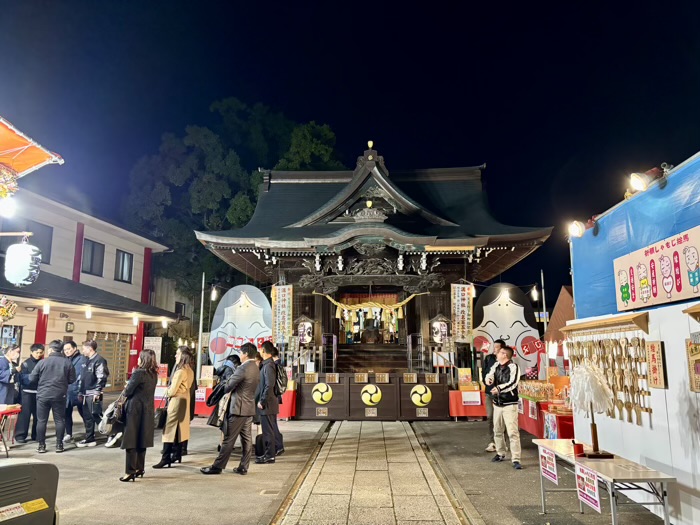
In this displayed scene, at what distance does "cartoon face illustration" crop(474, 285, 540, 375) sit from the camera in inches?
591

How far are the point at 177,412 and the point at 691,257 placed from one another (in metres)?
6.80

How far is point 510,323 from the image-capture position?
600 inches

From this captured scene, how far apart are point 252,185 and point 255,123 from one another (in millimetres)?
5358

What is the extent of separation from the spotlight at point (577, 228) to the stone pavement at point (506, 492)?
350 cm

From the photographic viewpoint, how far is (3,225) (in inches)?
559

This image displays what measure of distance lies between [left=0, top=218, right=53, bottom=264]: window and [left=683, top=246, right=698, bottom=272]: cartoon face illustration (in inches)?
642

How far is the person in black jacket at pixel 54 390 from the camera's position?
809cm

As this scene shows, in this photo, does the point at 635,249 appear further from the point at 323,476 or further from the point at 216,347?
the point at 216,347

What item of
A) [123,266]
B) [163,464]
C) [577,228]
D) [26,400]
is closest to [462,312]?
[577,228]

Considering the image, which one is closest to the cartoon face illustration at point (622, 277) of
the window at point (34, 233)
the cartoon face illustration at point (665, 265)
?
the cartoon face illustration at point (665, 265)

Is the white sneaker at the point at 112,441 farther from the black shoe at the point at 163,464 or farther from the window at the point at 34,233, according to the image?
the window at the point at 34,233

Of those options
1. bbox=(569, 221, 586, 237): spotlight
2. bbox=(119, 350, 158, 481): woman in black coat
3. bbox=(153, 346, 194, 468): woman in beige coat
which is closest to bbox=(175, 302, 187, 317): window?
bbox=(153, 346, 194, 468): woman in beige coat

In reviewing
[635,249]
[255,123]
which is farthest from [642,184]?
[255,123]

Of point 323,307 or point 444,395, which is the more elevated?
point 323,307
